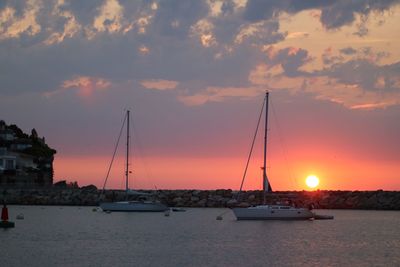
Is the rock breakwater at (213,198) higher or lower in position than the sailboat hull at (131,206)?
higher

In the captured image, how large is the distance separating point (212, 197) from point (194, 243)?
61038mm

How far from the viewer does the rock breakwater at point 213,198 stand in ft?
362

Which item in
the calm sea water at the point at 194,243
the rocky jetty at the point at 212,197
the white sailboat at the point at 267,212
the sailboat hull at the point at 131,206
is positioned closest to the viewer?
the calm sea water at the point at 194,243

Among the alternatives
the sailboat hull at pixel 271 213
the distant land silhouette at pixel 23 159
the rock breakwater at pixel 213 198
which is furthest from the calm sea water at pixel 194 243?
the distant land silhouette at pixel 23 159

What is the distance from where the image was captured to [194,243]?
51844 mm

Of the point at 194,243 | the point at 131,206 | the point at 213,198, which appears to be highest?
the point at 213,198

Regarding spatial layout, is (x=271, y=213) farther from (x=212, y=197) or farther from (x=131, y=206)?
(x=212, y=197)

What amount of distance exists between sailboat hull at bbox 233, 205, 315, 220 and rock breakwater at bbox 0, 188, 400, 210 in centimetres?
3342

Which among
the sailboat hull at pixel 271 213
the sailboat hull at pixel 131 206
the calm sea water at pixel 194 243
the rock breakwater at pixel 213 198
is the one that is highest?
the rock breakwater at pixel 213 198

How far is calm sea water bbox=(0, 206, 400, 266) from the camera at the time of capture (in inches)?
1628

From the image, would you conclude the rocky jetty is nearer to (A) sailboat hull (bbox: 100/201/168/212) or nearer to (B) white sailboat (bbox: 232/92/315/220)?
(A) sailboat hull (bbox: 100/201/168/212)

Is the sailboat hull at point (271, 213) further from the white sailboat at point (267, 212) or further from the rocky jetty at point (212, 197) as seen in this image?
the rocky jetty at point (212, 197)

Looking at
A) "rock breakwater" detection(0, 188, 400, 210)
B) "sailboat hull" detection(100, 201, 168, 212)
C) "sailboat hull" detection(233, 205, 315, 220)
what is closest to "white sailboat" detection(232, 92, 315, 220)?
"sailboat hull" detection(233, 205, 315, 220)

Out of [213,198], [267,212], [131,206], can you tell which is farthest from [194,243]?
[213,198]
